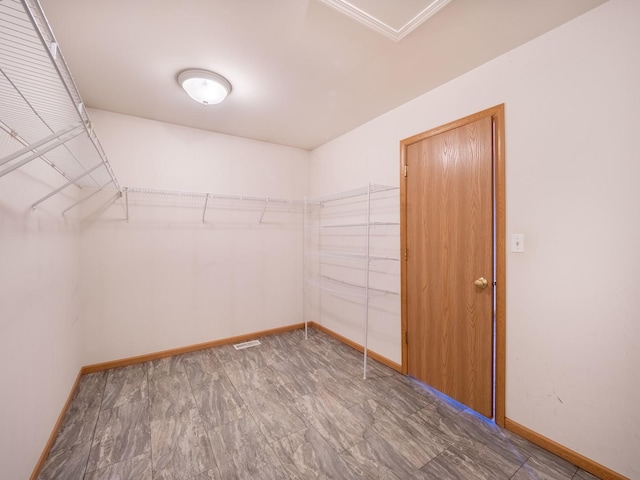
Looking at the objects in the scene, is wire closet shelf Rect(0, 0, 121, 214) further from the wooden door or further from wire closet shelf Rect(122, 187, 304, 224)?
the wooden door

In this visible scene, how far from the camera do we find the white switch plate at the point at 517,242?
173 cm

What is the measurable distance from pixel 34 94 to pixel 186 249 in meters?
2.14

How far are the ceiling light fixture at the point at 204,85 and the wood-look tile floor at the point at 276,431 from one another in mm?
2371

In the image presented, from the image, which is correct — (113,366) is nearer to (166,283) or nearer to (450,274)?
(166,283)

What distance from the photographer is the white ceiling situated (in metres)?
1.45

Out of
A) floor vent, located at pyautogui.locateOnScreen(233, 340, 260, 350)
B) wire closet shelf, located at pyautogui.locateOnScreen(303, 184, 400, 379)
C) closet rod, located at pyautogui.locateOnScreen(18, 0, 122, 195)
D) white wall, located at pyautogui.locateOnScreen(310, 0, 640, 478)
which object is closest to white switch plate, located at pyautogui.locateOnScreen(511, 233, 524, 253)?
white wall, located at pyautogui.locateOnScreen(310, 0, 640, 478)

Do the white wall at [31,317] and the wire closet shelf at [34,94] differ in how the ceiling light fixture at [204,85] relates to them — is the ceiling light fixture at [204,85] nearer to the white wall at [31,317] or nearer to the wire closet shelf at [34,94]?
the wire closet shelf at [34,94]

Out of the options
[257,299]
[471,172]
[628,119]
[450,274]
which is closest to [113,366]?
[257,299]

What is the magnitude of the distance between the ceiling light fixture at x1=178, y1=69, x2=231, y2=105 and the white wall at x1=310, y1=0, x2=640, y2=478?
74.5 inches

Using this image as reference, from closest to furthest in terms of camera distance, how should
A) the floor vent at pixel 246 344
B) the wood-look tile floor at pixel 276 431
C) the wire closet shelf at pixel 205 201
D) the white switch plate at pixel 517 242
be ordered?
the wood-look tile floor at pixel 276 431
the white switch plate at pixel 517 242
the wire closet shelf at pixel 205 201
the floor vent at pixel 246 344

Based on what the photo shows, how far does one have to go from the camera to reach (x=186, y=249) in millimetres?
2986

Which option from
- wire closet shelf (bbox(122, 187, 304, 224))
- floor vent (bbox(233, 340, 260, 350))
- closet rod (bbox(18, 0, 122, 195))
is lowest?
floor vent (bbox(233, 340, 260, 350))

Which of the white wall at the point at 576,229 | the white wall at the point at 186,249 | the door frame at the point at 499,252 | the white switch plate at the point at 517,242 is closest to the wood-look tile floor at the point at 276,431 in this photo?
the door frame at the point at 499,252

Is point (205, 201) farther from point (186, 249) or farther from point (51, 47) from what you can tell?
point (51, 47)
